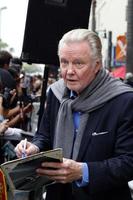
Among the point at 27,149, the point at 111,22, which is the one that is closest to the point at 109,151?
the point at 27,149

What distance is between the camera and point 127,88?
9.43 feet

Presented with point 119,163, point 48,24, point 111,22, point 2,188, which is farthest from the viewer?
point 111,22

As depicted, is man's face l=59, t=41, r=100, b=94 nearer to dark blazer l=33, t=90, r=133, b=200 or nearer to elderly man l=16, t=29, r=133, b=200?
elderly man l=16, t=29, r=133, b=200

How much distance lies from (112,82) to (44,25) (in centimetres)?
236

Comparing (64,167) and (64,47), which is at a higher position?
(64,47)

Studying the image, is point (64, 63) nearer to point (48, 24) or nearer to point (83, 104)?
point (83, 104)

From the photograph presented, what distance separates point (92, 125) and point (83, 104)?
118 millimetres

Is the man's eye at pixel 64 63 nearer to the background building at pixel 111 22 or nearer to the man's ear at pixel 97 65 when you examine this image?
the man's ear at pixel 97 65

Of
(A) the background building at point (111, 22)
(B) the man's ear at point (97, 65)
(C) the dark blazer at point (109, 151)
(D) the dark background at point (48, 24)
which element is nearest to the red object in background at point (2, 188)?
(C) the dark blazer at point (109, 151)

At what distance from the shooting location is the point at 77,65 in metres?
2.80

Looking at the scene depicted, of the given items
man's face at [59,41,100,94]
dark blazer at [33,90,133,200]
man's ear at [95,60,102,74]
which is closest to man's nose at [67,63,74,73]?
man's face at [59,41,100,94]

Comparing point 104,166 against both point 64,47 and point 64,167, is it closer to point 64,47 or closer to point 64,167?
point 64,167

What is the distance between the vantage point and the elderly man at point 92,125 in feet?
9.02

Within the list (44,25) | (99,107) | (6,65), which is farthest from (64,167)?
(6,65)
